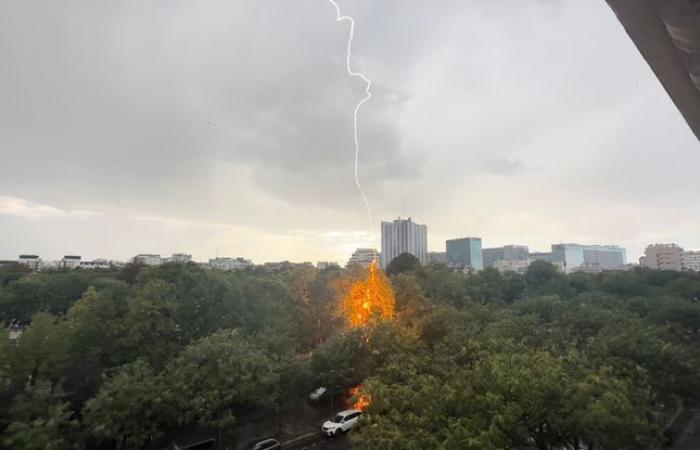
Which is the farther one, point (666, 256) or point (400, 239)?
point (400, 239)

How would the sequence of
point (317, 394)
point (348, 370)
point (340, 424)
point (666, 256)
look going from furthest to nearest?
point (666, 256)
point (317, 394)
point (348, 370)
point (340, 424)

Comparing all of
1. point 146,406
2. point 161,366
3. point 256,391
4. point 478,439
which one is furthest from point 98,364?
point 478,439

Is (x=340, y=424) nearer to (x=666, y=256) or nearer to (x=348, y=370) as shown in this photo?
(x=348, y=370)

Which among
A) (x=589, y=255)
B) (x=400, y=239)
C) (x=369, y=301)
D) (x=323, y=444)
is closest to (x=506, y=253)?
(x=589, y=255)

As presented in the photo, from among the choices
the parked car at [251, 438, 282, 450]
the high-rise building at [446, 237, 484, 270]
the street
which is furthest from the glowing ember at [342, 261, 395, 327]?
the high-rise building at [446, 237, 484, 270]

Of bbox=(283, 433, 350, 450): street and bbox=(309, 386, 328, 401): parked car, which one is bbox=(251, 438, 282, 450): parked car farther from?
bbox=(309, 386, 328, 401): parked car

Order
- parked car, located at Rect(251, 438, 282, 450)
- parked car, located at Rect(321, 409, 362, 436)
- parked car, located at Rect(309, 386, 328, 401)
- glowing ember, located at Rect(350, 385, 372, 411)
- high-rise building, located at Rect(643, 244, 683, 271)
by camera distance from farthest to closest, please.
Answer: high-rise building, located at Rect(643, 244, 683, 271) < parked car, located at Rect(309, 386, 328, 401) < parked car, located at Rect(321, 409, 362, 436) < parked car, located at Rect(251, 438, 282, 450) < glowing ember, located at Rect(350, 385, 372, 411)
